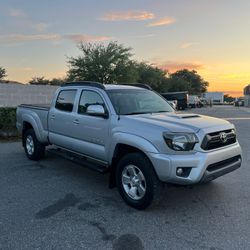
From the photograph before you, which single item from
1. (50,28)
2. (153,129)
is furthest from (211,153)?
(50,28)

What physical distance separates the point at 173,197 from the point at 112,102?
1874 mm

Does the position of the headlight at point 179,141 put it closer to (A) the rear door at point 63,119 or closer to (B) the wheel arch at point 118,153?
(B) the wheel arch at point 118,153

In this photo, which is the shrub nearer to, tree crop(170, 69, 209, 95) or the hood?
the hood

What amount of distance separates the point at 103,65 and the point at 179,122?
28.4 m

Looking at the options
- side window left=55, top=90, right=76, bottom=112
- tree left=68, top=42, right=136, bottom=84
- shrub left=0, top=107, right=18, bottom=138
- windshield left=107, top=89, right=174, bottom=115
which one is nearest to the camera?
windshield left=107, top=89, right=174, bottom=115

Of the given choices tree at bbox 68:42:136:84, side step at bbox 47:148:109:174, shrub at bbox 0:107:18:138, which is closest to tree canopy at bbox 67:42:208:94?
tree at bbox 68:42:136:84

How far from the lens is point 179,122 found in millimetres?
4703

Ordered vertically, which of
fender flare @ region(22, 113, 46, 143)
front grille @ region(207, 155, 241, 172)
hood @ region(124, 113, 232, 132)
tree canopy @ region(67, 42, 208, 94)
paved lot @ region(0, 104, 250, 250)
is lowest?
paved lot @ region(0, 104, 250, 250)

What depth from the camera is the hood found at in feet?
14.7

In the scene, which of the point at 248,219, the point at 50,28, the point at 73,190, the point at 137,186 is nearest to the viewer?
the point at 248,219

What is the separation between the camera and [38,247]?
3619 millimetres

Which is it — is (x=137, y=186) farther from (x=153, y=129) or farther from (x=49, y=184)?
(x=49, y=184)

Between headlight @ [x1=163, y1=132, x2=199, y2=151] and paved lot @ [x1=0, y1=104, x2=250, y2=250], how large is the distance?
99cm

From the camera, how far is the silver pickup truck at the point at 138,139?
14.3 feet
